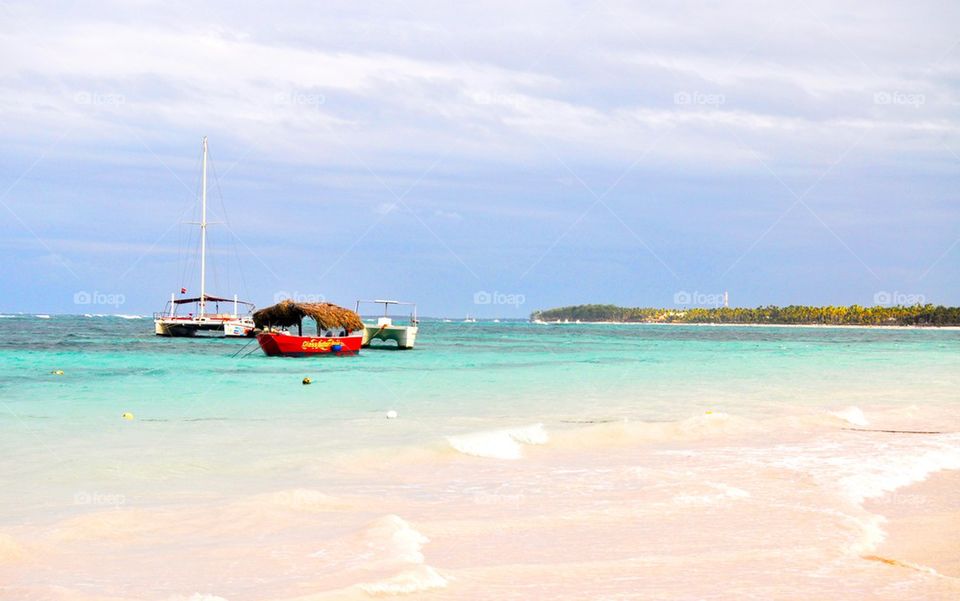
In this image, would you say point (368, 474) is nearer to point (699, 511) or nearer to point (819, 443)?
point (699, 511)

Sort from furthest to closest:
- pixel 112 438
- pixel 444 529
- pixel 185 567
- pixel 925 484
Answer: pixel 112 438 → pixel 925 484 → pixel 444 529 → pixel 185 567

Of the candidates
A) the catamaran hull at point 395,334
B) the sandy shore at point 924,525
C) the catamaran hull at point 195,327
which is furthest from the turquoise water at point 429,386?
the catamaran hull at point 195,327

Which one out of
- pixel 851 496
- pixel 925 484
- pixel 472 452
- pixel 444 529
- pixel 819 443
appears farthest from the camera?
pixel 819 443

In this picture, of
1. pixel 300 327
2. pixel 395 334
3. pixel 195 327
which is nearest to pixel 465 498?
pixel 300 327

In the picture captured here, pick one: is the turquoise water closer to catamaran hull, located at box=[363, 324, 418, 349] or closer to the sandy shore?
the sandy shore

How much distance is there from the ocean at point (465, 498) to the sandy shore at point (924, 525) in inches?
2.1

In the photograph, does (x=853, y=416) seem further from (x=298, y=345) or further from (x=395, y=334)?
(x=395, y=334)

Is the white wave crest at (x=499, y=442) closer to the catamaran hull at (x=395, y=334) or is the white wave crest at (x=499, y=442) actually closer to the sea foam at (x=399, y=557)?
the sea foam at (x=399, y=557)

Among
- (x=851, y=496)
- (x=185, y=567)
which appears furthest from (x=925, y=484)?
(x=185, y=567)

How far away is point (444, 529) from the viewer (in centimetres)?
733

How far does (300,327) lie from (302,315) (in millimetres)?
777

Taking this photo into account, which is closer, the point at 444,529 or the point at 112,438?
the point at 444,529

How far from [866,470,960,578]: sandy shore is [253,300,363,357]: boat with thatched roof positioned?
1285 inches

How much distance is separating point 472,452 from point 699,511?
4.43 meters
